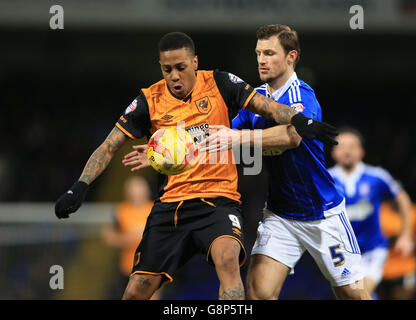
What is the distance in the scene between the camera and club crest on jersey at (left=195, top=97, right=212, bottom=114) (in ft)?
14.8

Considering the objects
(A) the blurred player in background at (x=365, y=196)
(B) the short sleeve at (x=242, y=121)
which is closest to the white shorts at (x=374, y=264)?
(A) the blurred player in background at (x=365, y=196)

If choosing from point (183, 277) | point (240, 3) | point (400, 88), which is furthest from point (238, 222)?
point (400, 88)

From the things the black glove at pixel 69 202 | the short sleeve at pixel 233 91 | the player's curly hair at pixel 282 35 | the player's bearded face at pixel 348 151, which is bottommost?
the black glove at pixel 69 202

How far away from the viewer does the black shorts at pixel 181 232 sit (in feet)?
14.4

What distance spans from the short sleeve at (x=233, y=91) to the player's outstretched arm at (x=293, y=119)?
0.15 ft

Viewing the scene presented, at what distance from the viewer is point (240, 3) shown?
496 inches

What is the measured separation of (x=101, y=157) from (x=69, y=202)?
0.43 m

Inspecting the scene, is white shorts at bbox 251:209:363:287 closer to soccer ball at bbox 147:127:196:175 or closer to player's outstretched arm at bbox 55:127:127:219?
soccer ball at bbox 147:127:196:175

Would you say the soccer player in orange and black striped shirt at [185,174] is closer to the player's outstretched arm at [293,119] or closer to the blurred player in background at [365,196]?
the player's outstretched arm at [293,119]

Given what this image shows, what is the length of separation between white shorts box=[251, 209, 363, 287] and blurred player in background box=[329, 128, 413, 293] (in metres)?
2.18

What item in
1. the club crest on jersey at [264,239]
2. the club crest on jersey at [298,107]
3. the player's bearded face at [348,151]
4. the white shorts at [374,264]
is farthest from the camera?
the player's bearded face at [348,151]

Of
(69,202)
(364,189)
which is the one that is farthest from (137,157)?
(364,189)

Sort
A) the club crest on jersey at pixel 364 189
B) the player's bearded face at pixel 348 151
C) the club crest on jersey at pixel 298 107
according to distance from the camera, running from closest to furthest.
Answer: the club crest on jersey at pixel 298 107
the player's bearded face at pixel 348 151
the club crest on jersey at pixel 364 189

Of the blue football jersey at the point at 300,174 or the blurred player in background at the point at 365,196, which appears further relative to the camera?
the blurred player in background at the point at 365,196
